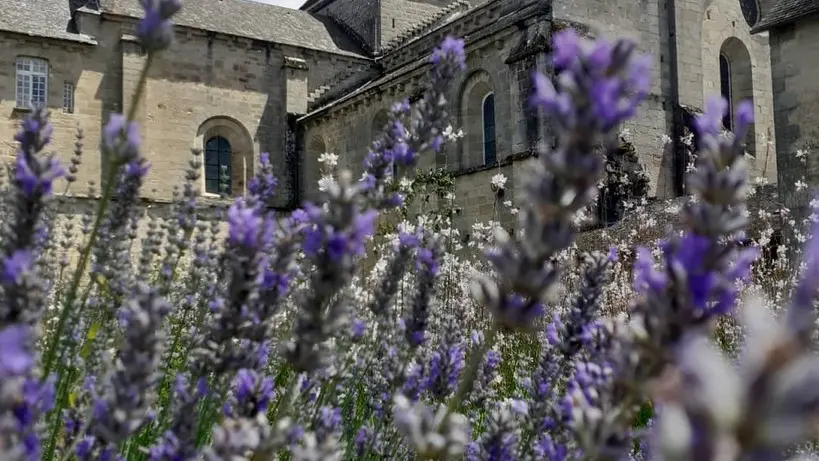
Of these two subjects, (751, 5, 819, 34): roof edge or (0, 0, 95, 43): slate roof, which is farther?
(0, 0, 95, 43): slate roof

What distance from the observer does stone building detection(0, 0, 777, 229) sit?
17.0 m

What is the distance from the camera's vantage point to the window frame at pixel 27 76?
20.8 meters

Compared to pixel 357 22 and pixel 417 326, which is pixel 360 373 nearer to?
pixel 417 326

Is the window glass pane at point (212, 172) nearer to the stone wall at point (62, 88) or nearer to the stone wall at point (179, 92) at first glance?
the stone wall at point (179, 92)

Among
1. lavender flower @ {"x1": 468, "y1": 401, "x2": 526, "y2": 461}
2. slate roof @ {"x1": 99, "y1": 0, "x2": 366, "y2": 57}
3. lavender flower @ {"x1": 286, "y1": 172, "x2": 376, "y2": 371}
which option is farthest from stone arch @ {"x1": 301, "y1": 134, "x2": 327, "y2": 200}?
lavender flower @ {"x1": 286, "y1": 172, "x2": 376, "y2": 371}

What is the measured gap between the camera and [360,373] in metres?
3.35

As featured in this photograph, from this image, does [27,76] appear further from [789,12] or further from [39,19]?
[789,12]

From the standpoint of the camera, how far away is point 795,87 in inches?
498

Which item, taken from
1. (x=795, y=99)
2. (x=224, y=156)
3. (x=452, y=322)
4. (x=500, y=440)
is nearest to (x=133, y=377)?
(x=500, y=440)

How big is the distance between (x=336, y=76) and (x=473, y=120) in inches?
312

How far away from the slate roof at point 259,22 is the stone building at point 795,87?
15.0 meters

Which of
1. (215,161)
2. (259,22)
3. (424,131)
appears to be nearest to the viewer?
(424,131)

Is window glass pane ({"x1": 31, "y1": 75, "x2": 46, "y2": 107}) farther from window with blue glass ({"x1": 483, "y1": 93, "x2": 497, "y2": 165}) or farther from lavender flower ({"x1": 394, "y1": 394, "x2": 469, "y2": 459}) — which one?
lavender flower ({"x1": 394, "y1": 394, "x2": 469, "y2": 459})

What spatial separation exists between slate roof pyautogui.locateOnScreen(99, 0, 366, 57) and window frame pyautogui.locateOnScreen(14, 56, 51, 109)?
2.38m
